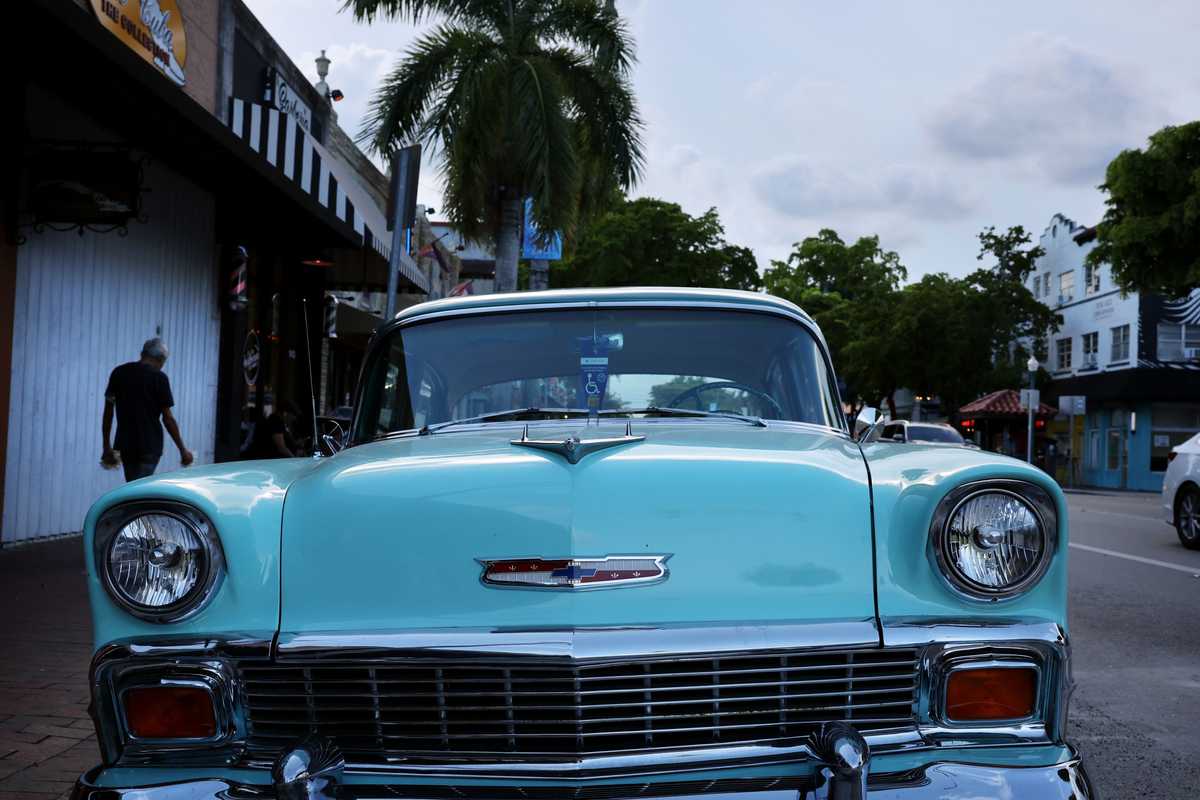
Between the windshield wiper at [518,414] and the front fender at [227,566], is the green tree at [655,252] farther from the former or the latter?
the front fender at [227,566]

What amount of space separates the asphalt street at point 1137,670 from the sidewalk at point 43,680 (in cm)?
368

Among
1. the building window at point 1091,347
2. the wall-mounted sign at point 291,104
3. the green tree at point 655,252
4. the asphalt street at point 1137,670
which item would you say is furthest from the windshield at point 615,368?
the building window at point 1091,347

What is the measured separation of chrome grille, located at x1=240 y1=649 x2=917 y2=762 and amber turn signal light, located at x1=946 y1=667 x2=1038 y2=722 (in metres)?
0.11

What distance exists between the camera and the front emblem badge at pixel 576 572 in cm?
227

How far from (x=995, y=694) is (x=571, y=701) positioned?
89 centimetres

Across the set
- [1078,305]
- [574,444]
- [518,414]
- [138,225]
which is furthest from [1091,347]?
[574,444]

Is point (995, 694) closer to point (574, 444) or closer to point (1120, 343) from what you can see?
point (574, 444)

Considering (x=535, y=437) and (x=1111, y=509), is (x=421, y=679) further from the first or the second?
(x=1111, y=509)

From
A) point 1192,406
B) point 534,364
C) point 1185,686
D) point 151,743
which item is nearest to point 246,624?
point 151,743

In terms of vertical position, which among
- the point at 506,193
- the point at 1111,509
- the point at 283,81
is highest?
the point at 283,81

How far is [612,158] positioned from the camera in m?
19.7

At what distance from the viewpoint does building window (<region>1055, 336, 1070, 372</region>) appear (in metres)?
47.2

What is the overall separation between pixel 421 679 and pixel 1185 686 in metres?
4.91

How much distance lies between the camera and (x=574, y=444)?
2494 mm
